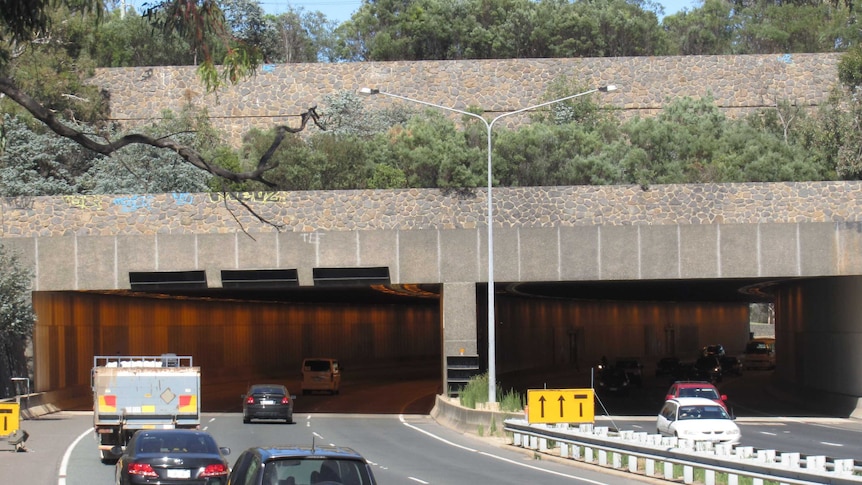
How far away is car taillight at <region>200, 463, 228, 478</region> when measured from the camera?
19.1m

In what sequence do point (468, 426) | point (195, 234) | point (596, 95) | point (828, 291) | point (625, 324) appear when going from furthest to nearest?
point (625, 324), point (596, 95), point (828, 291), point (195, 234), point (468, 426)

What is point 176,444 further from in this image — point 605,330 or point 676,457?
point 605,330

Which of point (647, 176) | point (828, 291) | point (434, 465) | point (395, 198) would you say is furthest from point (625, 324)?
point (434, 465)

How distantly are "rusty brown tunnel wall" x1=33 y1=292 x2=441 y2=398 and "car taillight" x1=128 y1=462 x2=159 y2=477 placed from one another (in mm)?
25886

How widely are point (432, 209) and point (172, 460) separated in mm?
24595

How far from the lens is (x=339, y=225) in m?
42.8

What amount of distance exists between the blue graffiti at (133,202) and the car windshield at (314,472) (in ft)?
104

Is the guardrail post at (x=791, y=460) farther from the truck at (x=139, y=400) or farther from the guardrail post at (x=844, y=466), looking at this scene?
the truck at (x=139, y=400)

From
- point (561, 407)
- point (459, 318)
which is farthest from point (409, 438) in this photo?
point (459, 318)

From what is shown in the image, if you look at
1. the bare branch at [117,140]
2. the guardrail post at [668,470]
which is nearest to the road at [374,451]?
the guardrail post at [668,470]

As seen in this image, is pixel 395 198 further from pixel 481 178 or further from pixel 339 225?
pixel 481 178

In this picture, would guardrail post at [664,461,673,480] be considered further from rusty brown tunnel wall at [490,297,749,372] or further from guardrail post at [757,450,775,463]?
rusty brown tunnel wall at [490,297,749,372]

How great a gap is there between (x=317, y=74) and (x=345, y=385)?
61.0ft

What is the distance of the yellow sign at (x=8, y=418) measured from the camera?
1150 inches
